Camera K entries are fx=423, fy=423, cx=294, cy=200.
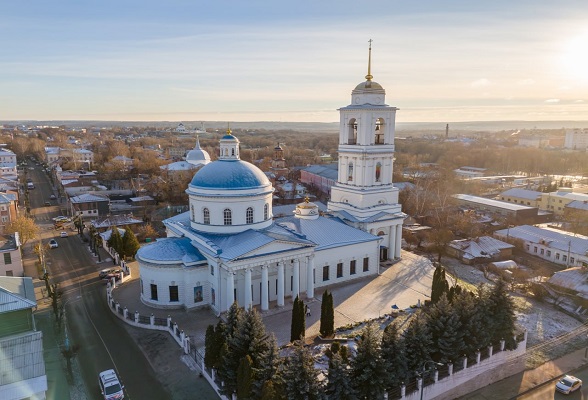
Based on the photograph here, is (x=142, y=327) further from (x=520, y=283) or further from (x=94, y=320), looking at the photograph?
(x=520, y=283)

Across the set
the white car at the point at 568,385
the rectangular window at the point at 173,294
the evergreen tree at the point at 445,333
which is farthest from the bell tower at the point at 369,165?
the white car at the point at 568,385

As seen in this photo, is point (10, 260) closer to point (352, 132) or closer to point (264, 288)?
point (264, 288)

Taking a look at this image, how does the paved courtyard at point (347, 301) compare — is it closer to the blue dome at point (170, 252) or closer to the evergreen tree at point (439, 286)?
the evergreen tree at point (439, 286)

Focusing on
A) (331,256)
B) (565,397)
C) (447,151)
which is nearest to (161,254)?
(331,256)

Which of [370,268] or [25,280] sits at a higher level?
[25,280]

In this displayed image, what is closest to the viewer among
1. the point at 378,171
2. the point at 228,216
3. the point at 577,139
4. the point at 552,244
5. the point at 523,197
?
the point at 228,216

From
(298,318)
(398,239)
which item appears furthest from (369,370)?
(398,239)
